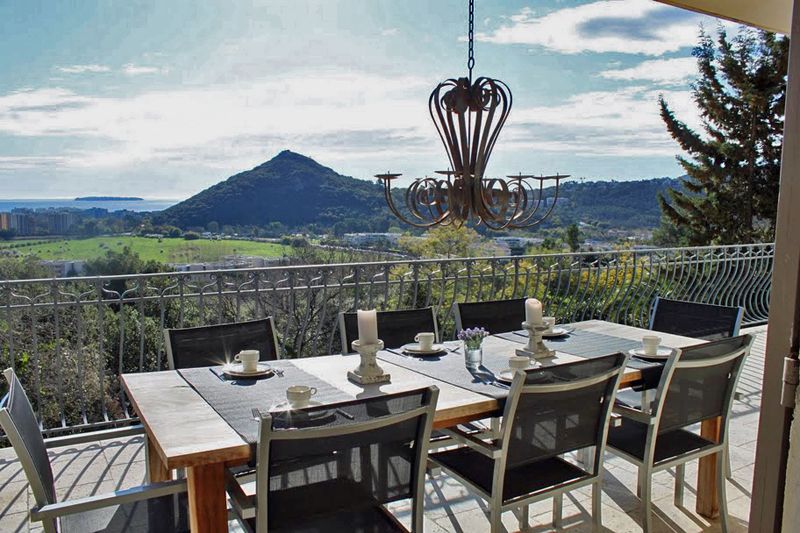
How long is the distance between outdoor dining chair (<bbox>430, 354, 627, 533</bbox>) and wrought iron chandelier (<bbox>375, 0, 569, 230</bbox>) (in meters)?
1.01

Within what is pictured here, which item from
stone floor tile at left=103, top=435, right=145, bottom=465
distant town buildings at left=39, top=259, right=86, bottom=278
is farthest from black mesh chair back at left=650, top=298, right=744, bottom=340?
distant town buildings at left=39, top=259, right=86, bottom=278

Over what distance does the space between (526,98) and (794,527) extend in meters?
17.8

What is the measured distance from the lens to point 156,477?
2.46m

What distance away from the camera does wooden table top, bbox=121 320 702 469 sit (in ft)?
5.90

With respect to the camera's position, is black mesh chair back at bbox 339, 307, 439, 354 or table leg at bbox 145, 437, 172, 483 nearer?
table leg at bbox 145, 437, 172, 483

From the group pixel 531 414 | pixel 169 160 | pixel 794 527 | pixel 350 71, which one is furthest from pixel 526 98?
pixel 794 527

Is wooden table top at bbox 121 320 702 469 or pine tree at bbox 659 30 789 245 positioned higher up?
Result: pine tree at bbox 659 30 789 245

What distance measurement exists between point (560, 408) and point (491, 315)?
4.59ft

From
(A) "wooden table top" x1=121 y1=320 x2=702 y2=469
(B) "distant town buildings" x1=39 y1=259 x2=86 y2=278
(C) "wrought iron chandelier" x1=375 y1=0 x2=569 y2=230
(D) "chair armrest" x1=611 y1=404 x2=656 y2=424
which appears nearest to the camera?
(A) "wooden table top" x1=121 y1=320 x2=702 y2=469

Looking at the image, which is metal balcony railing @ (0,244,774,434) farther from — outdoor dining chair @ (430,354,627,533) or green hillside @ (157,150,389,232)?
outdoor dining chair @ (430,354,627,533)

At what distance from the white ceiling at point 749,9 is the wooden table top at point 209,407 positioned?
170 centimetres

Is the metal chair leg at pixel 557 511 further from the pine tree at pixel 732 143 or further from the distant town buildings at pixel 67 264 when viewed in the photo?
the pine tree at pixel 732 143

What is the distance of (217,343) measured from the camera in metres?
2.90

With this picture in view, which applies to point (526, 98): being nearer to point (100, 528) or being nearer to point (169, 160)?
point (169, 160)
